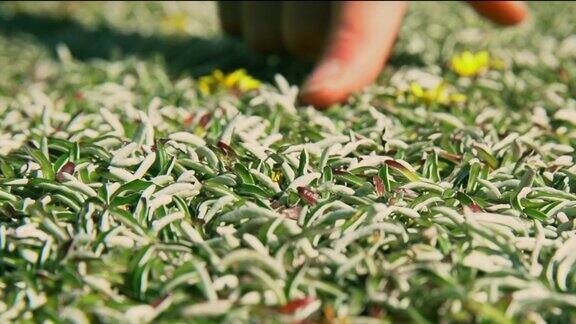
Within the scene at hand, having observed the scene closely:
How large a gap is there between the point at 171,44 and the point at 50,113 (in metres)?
1.22

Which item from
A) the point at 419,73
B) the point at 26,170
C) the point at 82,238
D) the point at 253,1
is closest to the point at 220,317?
the point at 82,238

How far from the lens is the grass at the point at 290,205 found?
41.8 inches

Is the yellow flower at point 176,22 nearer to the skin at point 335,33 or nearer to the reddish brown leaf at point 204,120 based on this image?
the skin at point 335,33

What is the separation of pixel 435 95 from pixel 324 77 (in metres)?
0.30

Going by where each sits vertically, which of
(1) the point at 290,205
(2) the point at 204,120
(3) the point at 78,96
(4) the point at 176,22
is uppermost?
(1) the point at 290,205

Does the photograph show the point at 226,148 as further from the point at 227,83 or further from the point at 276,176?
the point at 227,83

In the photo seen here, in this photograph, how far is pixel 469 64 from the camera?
2445mm

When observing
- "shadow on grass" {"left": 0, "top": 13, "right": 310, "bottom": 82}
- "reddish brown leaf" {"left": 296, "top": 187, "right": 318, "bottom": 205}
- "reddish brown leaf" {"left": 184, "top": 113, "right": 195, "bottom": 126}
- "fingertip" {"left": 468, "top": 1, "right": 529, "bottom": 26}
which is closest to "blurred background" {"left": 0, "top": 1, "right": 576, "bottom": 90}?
"shadow on grass" {"left": 0, "top": 13, "right": 310, "bottom": 82}

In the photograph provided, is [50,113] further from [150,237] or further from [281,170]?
[150,237]

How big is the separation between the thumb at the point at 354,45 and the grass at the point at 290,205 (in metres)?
0.06

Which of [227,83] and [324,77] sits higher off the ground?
[324,77]

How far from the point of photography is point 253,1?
103 inches

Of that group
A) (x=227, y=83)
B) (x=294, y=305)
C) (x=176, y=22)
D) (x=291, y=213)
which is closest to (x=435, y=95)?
(x=227, y=83)

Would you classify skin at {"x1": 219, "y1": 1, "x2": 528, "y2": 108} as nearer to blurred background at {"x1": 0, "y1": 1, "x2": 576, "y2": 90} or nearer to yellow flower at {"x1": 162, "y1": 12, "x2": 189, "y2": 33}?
blurred background at {"x1": 0, "y1": 1, "x2": 576, "y2": 90}
